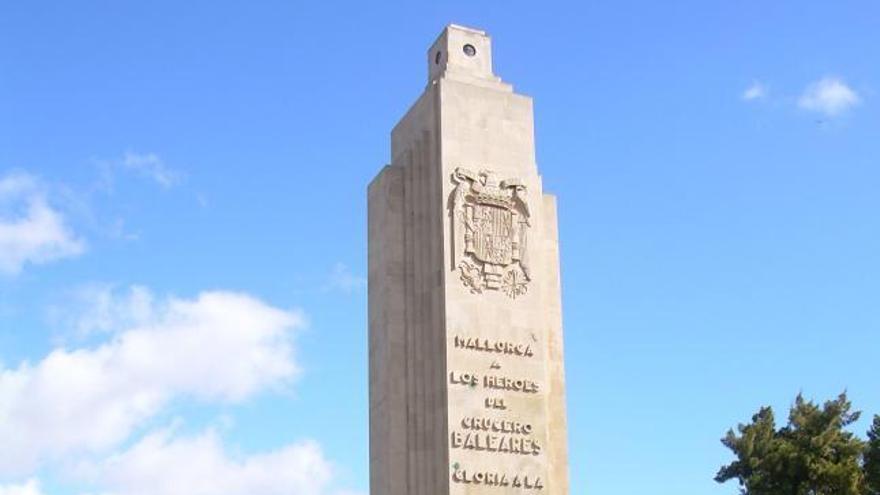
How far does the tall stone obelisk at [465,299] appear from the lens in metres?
21.3

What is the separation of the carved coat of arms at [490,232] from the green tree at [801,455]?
41.7ft

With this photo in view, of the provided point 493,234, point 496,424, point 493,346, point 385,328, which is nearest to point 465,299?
point 493,346

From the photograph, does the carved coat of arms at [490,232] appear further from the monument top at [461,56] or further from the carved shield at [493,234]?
the monument top at [461,56]

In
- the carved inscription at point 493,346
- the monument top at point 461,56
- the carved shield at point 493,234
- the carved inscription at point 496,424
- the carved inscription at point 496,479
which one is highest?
the monument top at point 461,56

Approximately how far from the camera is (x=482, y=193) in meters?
22.5

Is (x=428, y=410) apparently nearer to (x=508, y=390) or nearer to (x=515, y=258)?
(x=508, y=390)

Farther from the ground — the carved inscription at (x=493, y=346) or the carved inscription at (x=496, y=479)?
the carved inscription at (x=493, y=346)

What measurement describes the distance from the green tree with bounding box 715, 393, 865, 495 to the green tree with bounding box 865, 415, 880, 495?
212mm

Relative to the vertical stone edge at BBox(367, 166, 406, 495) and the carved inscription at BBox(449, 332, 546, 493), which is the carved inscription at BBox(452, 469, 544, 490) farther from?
the vertical stone edge at BBox(367, 166, 406, 495)

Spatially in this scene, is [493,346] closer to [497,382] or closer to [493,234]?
[497,382]

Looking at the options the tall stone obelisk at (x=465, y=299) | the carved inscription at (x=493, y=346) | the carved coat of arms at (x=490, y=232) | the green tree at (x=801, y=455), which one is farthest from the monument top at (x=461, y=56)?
the green tree at (x=801, y=455)

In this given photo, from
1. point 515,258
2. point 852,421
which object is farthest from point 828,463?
point 515,258

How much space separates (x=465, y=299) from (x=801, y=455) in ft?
46.1

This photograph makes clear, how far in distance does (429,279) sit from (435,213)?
1.09m
